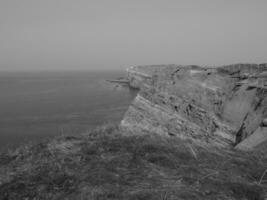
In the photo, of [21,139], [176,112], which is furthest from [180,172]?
[21,139]

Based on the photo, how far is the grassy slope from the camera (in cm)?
411

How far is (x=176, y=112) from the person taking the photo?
9234 mm

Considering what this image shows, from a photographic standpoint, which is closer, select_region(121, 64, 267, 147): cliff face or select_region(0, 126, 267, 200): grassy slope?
select_region(0, 126, 267, 200): grassy slope

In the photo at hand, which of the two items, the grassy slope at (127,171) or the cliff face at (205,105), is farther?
the cliff face at (205,105)

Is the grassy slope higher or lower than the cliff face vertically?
lower

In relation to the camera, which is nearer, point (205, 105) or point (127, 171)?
point (127, 171)

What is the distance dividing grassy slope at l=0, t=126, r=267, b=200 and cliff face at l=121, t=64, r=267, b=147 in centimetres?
165

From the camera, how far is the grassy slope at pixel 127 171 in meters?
4.11

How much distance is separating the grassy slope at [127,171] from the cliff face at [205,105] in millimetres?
1650

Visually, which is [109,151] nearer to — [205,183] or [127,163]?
[127,163]

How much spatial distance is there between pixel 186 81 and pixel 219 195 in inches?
263

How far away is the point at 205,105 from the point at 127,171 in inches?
218

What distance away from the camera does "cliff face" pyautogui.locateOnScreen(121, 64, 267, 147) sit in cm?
838

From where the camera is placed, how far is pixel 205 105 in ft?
30.3
